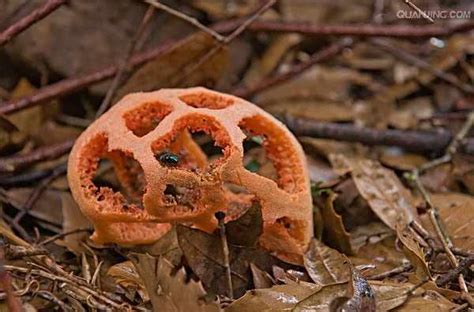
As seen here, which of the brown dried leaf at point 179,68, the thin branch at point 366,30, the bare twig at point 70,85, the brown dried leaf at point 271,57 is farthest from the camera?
the brown dried leaf at point 271,57

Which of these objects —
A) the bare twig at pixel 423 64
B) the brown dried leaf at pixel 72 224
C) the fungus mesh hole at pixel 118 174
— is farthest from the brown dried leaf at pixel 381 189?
the bare twig at pixel 423 64

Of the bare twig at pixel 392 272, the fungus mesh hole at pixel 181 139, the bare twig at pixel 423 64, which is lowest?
the bare twig at pixel 423 64

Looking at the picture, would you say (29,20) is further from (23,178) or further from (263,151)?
(263,151)

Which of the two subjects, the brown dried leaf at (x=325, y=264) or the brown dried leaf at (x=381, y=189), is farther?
the brown dried leaf at (x=381, y=189)

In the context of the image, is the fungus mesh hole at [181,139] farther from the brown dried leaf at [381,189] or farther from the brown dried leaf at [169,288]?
the brown dried leaf at [381,189]

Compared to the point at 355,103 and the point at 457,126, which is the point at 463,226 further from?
the point at 355,103

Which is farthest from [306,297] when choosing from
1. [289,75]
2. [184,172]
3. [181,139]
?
[289,75]
